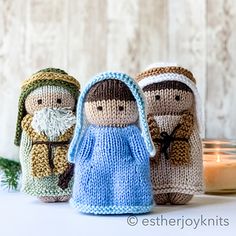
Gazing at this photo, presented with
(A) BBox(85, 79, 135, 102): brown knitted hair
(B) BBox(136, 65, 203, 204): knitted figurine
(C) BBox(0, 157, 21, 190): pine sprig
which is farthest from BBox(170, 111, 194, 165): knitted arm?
(C) BBox(0, 157, 21, 190): pine sprig

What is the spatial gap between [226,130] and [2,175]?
0.45 m

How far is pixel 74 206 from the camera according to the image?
58cm

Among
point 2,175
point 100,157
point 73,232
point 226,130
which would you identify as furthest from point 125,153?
point 226,130

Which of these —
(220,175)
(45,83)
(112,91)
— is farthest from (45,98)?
(220,175)

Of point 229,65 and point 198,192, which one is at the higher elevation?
point 229,65

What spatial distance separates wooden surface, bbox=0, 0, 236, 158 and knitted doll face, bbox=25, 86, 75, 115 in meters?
0.33

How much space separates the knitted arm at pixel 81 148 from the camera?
59 cm

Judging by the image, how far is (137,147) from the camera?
1.92 feet

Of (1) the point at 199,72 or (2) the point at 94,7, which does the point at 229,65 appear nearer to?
(1) the point at 199,72

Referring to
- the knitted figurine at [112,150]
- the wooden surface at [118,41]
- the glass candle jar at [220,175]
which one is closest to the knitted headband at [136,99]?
the knitted figurine at [112,150]

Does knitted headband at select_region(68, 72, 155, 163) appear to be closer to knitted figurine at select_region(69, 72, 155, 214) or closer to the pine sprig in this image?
knitted figurine at select_region(69, 72, 155, 214)

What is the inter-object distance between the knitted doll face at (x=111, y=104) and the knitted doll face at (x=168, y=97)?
75 mm

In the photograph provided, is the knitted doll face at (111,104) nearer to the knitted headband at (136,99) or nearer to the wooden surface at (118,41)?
the knitted headband at (136,99)

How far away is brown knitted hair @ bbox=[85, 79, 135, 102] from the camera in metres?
0.59
